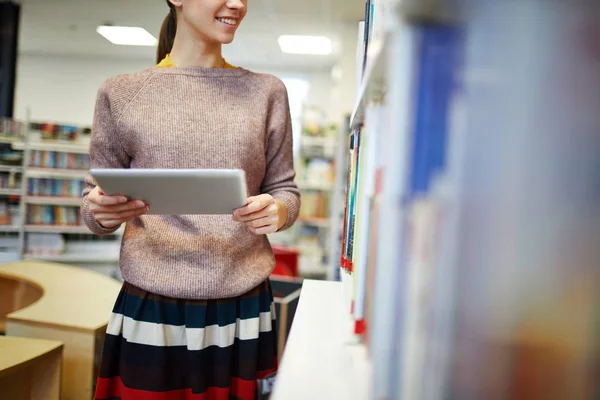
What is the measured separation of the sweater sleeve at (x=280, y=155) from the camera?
116cm

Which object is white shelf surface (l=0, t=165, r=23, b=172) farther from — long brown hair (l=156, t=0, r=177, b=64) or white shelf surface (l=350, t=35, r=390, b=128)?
white shelf surface (l=350, t=35, r=390, b=128)

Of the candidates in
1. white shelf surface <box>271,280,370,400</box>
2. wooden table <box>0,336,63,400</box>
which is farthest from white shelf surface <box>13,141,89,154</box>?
white shelf surface <box>271,280,370,400</box>

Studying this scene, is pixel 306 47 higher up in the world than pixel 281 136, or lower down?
higher up

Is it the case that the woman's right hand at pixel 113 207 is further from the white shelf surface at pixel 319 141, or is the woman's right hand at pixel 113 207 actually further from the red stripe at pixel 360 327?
the white shelf surface at pixel 319 141

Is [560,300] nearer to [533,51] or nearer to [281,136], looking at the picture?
[533,51]

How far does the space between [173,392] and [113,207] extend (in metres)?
0.43

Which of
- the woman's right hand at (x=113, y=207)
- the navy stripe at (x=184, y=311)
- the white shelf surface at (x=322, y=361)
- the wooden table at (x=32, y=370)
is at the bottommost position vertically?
the wooden table at (x=32, y=370)

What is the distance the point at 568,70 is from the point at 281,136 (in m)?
0.84

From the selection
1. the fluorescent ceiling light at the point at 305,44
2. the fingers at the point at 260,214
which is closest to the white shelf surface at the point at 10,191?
the fluorescent ceiling light at the point at 305,44

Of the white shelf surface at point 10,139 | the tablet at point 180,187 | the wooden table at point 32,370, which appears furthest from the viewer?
the white shelf surface at point 10,139

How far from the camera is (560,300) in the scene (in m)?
0.38

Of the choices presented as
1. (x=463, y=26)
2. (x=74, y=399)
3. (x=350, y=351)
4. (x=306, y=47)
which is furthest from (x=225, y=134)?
(x=306, y=47)

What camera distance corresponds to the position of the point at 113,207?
937 millimetres

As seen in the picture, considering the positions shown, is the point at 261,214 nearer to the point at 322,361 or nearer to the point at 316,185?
the point at 322,361
